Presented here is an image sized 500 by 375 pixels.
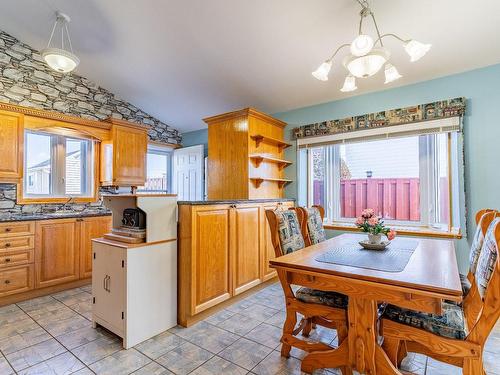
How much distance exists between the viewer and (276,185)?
4062 mm

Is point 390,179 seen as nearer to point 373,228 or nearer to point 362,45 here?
point 373,228

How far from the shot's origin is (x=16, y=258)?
2.96 meters

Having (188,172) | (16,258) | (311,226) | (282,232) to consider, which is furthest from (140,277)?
(188,172)

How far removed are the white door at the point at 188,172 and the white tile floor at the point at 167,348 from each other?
2668mm

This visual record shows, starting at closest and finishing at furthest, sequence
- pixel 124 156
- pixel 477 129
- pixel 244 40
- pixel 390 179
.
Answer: pixel 477 129 → pixel 244 40 → pixel 390 179 → pixel 124 156

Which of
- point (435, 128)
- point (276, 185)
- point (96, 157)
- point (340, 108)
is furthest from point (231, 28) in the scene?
point (96, 157)

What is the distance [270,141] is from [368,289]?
273 cm

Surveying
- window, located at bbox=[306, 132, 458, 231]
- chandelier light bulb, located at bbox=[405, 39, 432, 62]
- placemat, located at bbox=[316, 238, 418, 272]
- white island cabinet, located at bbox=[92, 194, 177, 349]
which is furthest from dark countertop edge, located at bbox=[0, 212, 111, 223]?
chandelier light bulb, located at bbox=[405, 39, 432, 62]

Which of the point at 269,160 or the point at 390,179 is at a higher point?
the point at 269,160

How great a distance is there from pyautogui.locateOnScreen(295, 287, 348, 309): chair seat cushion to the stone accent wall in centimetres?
411

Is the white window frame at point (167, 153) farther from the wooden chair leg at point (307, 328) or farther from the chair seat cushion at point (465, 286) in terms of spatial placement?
the chair seat cushion at point (465, 286)

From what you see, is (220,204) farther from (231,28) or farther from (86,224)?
(86,224)

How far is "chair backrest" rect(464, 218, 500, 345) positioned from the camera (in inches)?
44.1

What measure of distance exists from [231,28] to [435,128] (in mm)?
2451
